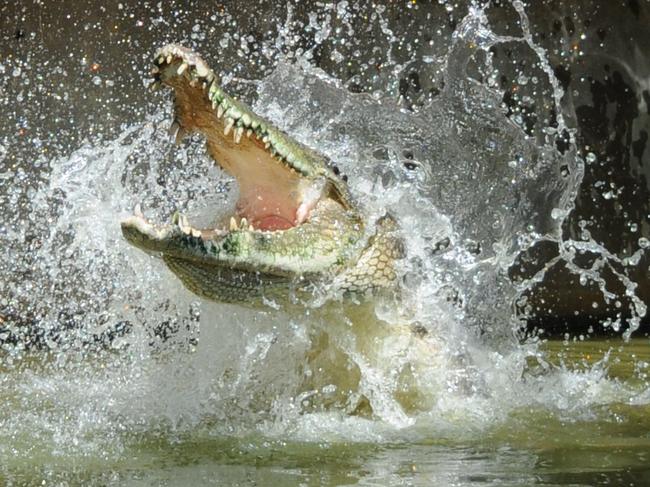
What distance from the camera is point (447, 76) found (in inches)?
244

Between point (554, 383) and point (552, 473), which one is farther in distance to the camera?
point (554, 383)

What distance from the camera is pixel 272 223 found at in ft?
14.6

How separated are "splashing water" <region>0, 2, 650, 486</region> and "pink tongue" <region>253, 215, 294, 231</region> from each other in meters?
0.27

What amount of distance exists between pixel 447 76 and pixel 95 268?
2748mm

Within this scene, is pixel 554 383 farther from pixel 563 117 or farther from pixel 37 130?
pixel 37 130

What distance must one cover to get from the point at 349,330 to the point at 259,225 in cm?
53

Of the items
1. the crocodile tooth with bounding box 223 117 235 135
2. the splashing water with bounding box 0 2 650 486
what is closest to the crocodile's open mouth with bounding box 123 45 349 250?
the crocodile tooth with bounding box 223 117 235 135

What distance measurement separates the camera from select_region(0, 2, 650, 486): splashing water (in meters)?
4.14

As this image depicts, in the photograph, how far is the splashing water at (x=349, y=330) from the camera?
4145 millimetres

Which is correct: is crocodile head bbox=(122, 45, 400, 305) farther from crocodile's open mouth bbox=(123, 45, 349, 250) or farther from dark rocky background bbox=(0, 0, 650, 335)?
dark rocky background bbox=(0, 0, 650, 335)

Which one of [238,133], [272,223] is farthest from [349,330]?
[238,133]

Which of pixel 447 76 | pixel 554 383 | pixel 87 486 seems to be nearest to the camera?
pixel 87 486

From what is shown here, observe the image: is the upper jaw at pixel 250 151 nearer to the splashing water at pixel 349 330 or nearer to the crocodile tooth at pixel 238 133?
the crocodile tooth at pixel 238 133

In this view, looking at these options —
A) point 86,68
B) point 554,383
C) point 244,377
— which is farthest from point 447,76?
point 86,68
